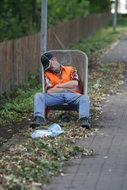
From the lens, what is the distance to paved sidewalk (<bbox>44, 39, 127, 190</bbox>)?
6184mm

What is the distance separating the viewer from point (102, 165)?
6926 millimetres

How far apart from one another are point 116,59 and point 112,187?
50.9 ft

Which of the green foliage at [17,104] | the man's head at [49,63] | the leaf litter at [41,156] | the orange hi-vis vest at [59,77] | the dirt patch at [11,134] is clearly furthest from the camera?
the green foliage at [17,104]

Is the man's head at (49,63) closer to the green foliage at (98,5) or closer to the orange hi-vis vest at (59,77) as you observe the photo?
the orange hi-vis vest at (59,77)

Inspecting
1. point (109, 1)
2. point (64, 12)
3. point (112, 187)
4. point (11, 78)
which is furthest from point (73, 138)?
point (109, 1)

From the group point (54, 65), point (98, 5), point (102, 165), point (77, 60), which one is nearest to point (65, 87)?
point (54, 65)

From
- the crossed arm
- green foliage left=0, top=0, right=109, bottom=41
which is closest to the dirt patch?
the crossed arm

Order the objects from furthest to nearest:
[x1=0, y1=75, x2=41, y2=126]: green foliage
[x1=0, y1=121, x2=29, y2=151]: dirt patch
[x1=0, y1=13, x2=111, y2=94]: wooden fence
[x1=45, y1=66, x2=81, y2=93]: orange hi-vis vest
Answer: [x1=0, y1=13, x2=111, y2=94]: wooden fence, [x1=0, y1=75, x2=41, y2=126]: green foliage, [x1=45, y1=66, x2=81, y2=93]: orange hi-vis vest, [x1=0, y1=121, x2=29, y2=151]: dirt patch

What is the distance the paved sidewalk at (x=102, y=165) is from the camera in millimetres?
6184

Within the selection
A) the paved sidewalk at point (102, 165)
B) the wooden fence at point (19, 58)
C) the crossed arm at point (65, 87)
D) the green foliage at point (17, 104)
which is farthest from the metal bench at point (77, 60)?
the wooden fence at point (19, 58)

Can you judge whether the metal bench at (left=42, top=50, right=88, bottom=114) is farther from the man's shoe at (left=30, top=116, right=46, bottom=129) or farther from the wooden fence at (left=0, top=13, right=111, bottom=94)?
the wooden fence at (left=0, top=13, right=111, bottom=94)

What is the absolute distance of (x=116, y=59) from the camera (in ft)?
70.2

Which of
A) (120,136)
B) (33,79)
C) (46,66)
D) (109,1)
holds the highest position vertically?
(46,66)

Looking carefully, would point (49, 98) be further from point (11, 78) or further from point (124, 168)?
point (11, 78)
